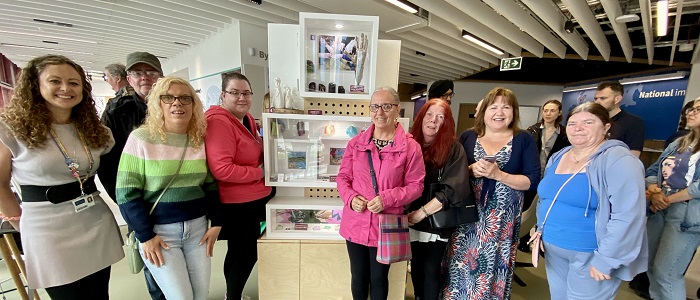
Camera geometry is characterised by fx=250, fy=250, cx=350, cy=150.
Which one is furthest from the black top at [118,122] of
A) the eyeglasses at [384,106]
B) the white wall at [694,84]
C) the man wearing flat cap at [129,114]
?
the white wall at [694,84]

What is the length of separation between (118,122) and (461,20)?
5.50 meters

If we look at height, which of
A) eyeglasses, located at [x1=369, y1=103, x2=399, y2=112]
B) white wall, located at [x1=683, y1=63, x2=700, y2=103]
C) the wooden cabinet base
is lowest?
the wooden cabinet base

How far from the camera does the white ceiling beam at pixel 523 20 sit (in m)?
4.13

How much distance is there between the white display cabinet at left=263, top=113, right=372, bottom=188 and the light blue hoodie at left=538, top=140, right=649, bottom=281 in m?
1.43

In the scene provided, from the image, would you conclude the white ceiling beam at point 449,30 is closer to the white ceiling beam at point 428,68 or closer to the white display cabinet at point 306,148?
the white ceiling beam at point 428,68

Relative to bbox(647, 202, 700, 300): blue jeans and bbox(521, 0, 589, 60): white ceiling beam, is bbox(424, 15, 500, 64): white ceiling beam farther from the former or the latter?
bbox(647, 202, 700, 300): blue jeans

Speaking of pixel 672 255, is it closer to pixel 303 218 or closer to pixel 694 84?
pixel 303 218

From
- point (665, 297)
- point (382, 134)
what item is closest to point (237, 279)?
point (382, 134)

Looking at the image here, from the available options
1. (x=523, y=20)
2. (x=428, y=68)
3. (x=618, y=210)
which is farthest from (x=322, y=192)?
(x=428, y=68)

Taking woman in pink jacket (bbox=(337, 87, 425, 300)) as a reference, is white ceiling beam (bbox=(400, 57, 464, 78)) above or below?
above

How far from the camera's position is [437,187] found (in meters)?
1.62

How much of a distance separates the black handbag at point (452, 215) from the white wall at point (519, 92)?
10698mm

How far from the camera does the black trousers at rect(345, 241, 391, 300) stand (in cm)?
165

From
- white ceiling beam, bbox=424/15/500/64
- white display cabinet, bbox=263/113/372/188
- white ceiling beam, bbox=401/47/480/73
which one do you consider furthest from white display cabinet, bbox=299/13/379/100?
white ceiling beam, bbox=401/47/480/73
